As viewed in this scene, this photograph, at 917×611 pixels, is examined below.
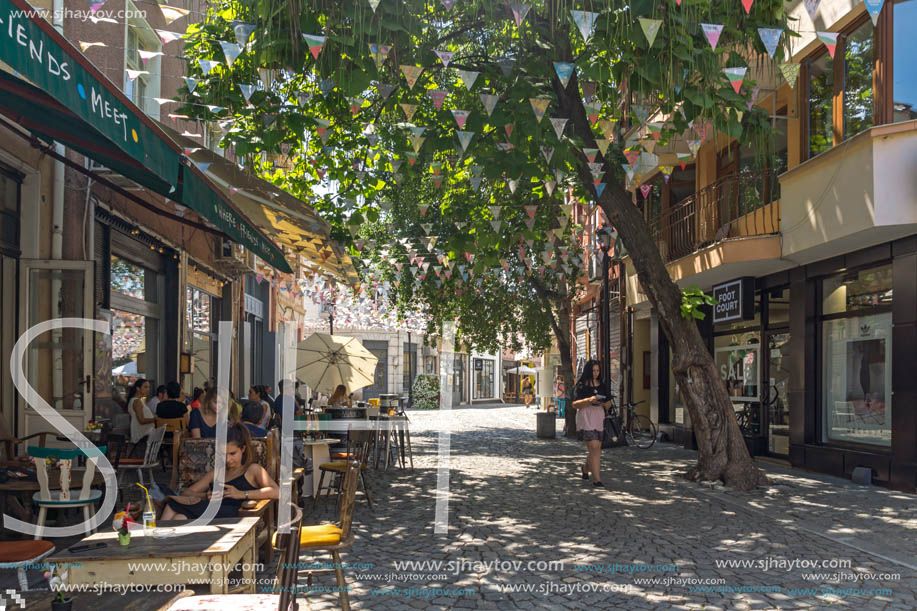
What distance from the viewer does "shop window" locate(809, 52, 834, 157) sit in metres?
12.5

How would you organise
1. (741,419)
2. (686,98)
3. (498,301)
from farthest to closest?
(498,301) → (741,419) → (686,98)

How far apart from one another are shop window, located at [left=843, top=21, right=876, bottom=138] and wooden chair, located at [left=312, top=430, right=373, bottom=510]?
812 cm

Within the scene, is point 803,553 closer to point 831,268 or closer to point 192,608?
point 192,608

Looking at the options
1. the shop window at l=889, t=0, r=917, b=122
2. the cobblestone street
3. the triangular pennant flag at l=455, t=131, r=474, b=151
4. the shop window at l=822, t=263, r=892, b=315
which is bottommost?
the cobblestone street

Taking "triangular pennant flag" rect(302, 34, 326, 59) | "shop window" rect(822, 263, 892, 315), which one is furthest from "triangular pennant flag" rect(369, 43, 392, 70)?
"shop window" rect(822, 263, 892, 315)

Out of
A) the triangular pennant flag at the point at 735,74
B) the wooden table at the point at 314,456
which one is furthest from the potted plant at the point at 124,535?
the triangular pennant flag at the point at 735,74

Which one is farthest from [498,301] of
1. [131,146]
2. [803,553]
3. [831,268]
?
[131,146]

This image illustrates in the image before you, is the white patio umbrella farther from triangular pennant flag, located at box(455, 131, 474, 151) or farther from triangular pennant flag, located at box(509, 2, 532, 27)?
triangular pennant flag, located at box(509, 2, 532, 27)

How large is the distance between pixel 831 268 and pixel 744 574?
7980 mm

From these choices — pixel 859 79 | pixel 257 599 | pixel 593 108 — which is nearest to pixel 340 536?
pixel 257 599

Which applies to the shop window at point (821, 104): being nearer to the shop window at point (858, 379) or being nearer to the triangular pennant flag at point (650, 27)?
the shop window at point (858, 379)

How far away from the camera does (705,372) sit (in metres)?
11.3

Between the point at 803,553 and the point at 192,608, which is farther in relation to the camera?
the point at 803,553

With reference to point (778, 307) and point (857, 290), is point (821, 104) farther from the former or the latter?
point (778, 307)
